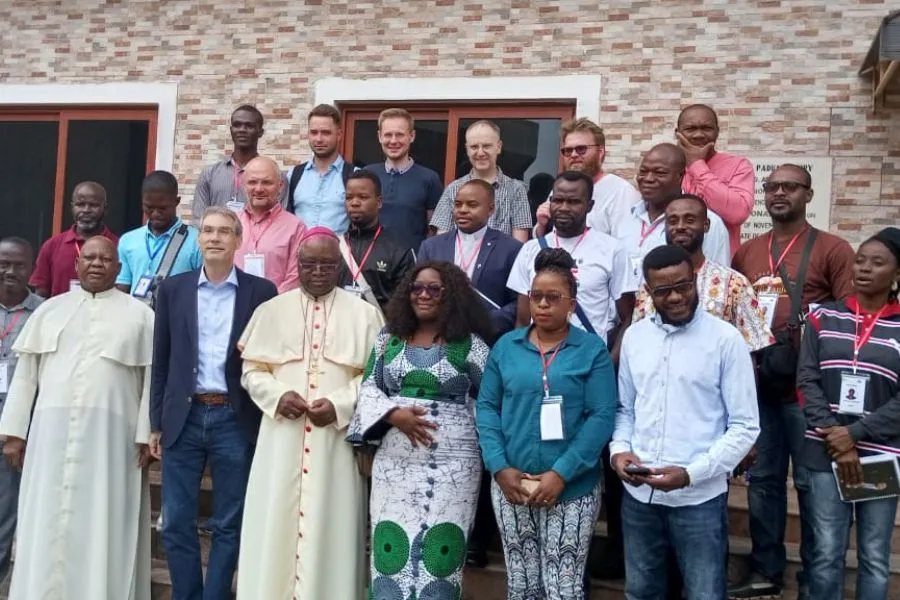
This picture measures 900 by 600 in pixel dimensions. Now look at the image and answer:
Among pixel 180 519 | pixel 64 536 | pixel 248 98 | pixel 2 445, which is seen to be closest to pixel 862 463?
pixel 180 519

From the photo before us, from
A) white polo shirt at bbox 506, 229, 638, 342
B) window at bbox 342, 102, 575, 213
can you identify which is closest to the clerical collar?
white polo shirt at bbox 506, 229, 638, 342

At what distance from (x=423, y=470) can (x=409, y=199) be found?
228cm

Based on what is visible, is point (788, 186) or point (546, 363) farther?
point (788, 186)

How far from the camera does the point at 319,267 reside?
4953 millimetres

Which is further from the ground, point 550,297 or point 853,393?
point 550,297

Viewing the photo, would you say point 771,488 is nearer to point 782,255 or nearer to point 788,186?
point 782,255

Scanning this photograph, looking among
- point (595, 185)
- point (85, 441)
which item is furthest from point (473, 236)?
point (85, 441)

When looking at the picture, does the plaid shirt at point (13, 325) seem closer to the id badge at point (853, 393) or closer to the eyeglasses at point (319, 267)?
the eyeglasses at point (319, 267)

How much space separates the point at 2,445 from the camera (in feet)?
18.2

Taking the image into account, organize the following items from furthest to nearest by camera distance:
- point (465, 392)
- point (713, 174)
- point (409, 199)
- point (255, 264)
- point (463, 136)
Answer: point (463, 136) → point (409, 199) → point (255, 264) → point (713, 174) → point (465, 392)

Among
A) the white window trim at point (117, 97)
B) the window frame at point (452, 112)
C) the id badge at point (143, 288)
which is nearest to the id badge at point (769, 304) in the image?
the id badge at point (143, 288)

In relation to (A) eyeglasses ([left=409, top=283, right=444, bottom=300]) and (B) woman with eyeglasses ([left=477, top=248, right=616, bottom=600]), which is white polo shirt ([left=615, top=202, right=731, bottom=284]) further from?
(A) eyeglasses ([left=409, top=283, right=444, bottom=300])

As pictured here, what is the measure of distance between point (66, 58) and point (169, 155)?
1.39 meters

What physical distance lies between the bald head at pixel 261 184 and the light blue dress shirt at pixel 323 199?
1.57ft
